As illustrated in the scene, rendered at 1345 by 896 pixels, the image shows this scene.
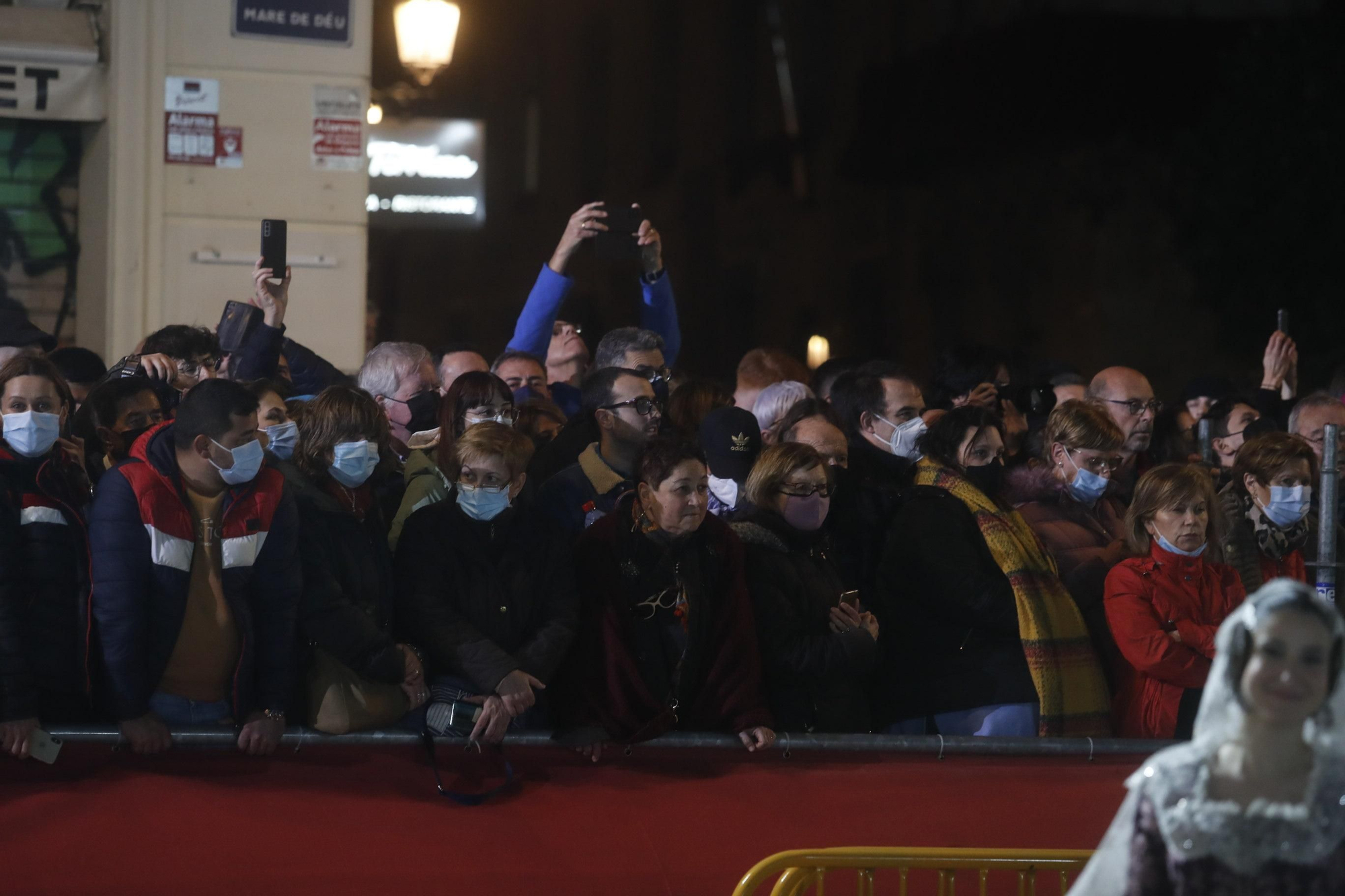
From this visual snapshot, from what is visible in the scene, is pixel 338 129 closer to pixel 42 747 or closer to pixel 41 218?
pixel 41 218

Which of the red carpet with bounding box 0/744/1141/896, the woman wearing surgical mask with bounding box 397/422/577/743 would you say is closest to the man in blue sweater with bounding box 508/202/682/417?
the woman wearing surgical mask with bounding box 397/422/577/743

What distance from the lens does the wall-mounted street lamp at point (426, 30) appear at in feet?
40.9

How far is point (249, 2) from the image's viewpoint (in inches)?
375

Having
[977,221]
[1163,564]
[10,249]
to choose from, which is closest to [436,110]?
[10,249]

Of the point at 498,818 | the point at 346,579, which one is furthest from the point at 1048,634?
the point at 346,579

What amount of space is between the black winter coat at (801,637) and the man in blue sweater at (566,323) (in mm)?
2117

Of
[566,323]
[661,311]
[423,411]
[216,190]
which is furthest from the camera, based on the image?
[216,190]

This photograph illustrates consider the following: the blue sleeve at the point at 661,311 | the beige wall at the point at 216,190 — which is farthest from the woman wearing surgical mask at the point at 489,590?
the beige wall at the point at 216,190

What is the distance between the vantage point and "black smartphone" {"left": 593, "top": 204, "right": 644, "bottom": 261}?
8367 millimetres

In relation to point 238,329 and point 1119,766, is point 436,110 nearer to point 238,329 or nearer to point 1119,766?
point 238,329

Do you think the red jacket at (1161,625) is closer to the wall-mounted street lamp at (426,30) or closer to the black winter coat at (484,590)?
the black winter coat at (484,590)

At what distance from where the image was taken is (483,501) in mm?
5754

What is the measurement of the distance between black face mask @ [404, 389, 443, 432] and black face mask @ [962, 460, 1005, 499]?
202cm

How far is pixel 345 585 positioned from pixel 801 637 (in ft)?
4.72
